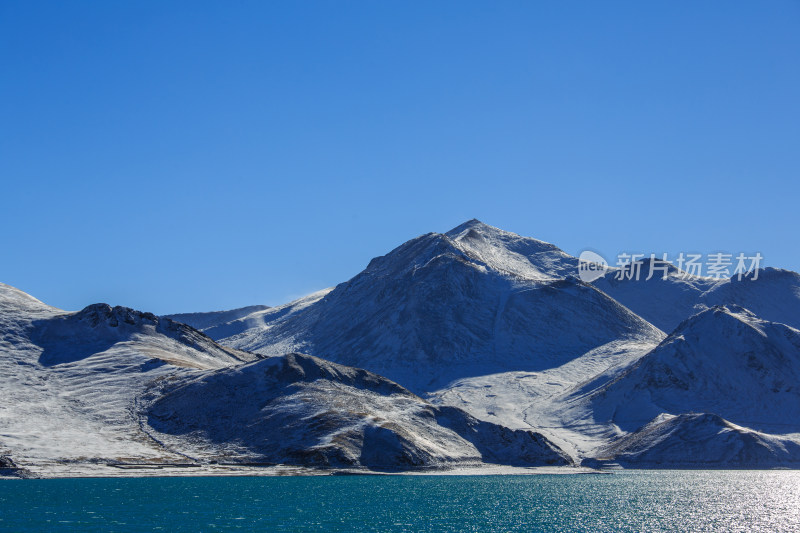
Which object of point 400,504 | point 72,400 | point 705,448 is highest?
point 705,448

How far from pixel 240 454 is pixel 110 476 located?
26591 mm

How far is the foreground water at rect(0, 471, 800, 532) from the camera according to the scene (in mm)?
88938

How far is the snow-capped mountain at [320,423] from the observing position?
15075 cm

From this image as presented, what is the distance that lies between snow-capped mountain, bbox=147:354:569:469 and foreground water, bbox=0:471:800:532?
34.1 feet

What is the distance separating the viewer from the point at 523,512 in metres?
101

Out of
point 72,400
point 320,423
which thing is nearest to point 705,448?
point 320,423

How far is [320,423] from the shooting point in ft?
513

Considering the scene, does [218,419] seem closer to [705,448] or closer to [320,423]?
[320,423]

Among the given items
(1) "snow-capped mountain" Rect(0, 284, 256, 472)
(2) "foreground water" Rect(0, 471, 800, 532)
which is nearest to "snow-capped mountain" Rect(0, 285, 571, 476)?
(1) "snow-capped mountain" Rect(0, 284, 256, 472)

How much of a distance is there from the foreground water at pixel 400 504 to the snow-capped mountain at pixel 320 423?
10397 mm

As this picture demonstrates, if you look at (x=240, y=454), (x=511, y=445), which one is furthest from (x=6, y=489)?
(x=511, y=445)

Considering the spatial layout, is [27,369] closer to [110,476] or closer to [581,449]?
[110,476]

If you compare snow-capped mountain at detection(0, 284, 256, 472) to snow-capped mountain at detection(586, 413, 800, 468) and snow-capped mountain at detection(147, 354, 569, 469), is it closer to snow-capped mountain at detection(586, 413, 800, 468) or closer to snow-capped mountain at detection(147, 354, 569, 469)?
snow-capped mountain at detection(147, 354, 569, 469)

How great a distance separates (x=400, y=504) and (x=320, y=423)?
52.1 meters
